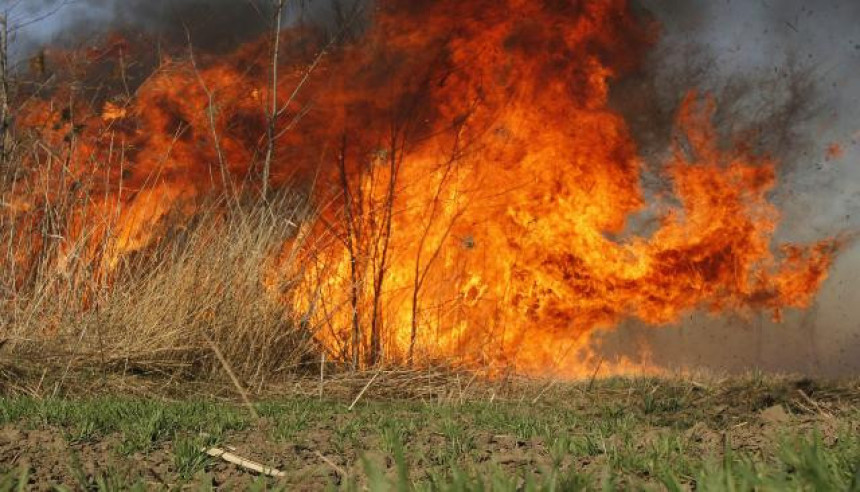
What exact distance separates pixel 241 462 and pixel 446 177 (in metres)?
5.99

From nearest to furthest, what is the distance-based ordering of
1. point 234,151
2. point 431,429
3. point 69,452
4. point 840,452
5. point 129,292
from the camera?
point 840,452 < point 69,452 < point 431,429 < point 129,292 < point 234,151

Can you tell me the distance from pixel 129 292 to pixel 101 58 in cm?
331

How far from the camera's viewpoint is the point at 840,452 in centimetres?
227

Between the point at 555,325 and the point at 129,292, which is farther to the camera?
the point at 555,325

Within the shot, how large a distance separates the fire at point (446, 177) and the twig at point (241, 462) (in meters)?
3.91

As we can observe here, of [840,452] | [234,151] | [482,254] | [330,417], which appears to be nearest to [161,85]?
[234,151]

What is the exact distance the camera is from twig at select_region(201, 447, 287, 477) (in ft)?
7.61

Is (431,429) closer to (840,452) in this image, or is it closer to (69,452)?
(69,452)

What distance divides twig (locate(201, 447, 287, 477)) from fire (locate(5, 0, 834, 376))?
3909 mm

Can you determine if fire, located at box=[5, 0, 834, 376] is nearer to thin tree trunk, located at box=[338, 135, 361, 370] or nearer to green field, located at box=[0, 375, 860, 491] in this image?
thin tree trunk, located at box=[338, 135, 361, 370]

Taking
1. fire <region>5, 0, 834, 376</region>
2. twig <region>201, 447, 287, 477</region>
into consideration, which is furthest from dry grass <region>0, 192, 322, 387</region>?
twig <region>201, 447, 287, 477</region>

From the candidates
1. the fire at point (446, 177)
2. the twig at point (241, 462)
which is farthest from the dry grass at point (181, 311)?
the twig at point (241, 462)

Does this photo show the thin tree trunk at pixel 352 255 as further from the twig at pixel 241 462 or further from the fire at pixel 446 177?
the twig at pixel 241 462

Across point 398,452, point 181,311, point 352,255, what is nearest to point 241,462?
point 398,452
